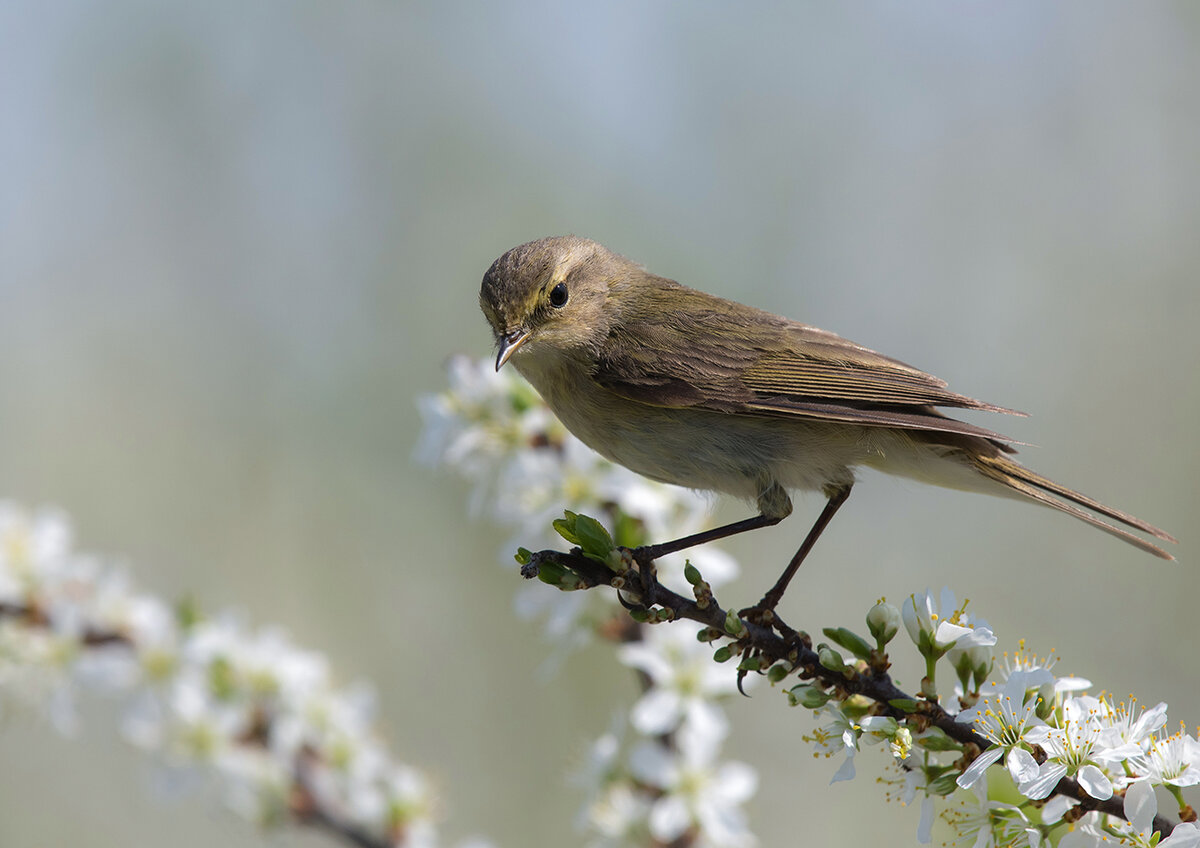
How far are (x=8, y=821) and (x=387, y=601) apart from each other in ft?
8.17

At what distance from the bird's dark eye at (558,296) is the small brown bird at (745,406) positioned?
0.02 metres

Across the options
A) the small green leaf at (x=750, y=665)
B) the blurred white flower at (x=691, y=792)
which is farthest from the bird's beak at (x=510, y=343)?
the small green leaf at (x=750, y=665)

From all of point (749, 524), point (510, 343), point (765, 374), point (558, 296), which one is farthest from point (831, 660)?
point (558, 296)

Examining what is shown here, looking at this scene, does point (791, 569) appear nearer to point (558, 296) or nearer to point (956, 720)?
point (956, 720)

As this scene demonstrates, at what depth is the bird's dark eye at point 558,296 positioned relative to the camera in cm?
334

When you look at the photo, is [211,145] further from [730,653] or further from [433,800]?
[730,653]

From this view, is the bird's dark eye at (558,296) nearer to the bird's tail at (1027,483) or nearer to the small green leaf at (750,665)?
the bird's tail at (1027,483)

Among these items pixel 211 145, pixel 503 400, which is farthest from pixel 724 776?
pixel 211 145

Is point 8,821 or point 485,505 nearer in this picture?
point 485,505

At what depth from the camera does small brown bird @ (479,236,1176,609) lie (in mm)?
2945

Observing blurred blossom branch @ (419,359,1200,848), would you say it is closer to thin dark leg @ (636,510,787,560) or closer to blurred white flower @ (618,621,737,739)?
blurred white flower @ (618,621,737,739)

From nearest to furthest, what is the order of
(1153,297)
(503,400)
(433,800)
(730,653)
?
(730,653), (503,400), (433,800), (1153,297)

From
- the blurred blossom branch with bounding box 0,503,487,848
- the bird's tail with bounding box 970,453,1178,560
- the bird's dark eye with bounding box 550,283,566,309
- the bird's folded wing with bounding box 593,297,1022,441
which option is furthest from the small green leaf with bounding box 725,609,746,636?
the blurred blossom branch with bounding box 0,503,487,848

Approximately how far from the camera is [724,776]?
9.78 ft
